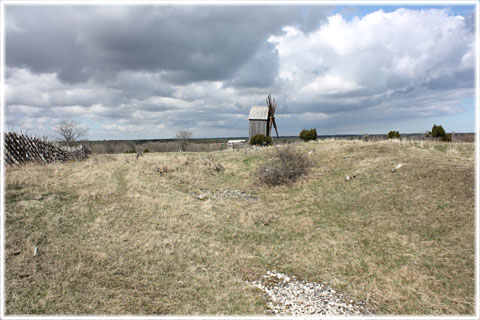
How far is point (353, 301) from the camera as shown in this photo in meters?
5.04

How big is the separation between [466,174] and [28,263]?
13.5 m

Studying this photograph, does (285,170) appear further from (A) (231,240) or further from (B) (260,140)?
(B) (260,140)

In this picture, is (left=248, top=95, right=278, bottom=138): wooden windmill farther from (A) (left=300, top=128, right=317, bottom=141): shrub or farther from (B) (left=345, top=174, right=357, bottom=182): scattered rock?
(B) (left=345, top=174, right=357, bottom=182): scattered rock

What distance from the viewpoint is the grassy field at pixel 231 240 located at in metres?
4.94

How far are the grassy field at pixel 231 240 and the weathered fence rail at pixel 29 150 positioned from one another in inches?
86.3

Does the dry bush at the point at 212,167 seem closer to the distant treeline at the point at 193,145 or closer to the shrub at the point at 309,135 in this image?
the distant treeline at the point at 193,145

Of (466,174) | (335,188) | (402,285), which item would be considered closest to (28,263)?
(402,285)

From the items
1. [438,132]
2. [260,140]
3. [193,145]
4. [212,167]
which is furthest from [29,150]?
[438,132]

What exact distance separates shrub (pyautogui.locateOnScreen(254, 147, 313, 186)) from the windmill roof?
53.3 feet

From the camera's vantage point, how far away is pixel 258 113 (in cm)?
3169

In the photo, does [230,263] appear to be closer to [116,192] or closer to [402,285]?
[402,285]

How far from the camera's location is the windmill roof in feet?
102

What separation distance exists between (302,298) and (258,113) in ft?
91.2

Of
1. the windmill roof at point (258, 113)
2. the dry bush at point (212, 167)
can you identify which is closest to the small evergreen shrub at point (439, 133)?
the windmill roof at point (258, 113)
